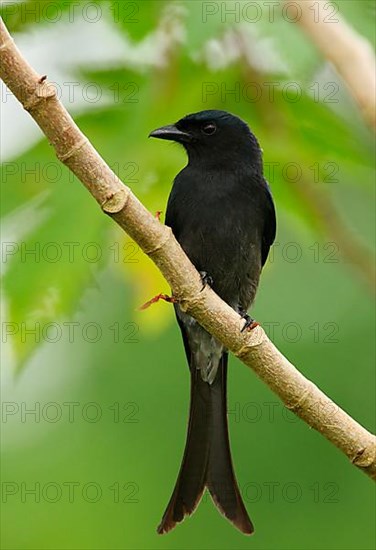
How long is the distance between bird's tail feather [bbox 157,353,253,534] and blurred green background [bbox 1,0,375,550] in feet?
1.44

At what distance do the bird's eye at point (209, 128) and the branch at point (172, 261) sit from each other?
1456 mm

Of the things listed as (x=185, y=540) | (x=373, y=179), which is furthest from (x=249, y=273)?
(x=185, y=540)

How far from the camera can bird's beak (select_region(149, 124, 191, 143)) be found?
9.86 feet

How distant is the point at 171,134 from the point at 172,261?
66 centimetres

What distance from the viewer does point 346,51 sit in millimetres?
2893

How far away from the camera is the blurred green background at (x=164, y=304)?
2734 millimetres

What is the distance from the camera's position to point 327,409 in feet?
9.42

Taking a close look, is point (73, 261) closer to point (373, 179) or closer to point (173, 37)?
point (173, 37)

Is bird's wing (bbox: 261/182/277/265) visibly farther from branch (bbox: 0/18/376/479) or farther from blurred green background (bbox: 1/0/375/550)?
branch (bbox: 0/18/376/479)

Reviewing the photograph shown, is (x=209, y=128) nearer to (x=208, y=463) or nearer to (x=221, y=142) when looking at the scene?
(x=221, y=142)

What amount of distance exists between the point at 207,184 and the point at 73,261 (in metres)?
1.56

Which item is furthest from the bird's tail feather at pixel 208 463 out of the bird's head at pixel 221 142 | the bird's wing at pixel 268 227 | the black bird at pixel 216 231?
the bird's head at pixel 221 142

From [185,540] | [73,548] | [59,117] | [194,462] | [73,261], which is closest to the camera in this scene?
[59,117]

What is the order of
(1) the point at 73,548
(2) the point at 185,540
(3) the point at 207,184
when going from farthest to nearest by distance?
(2) the point at 185,540
(1) the point at 73,548
(3) the point at 207,184
